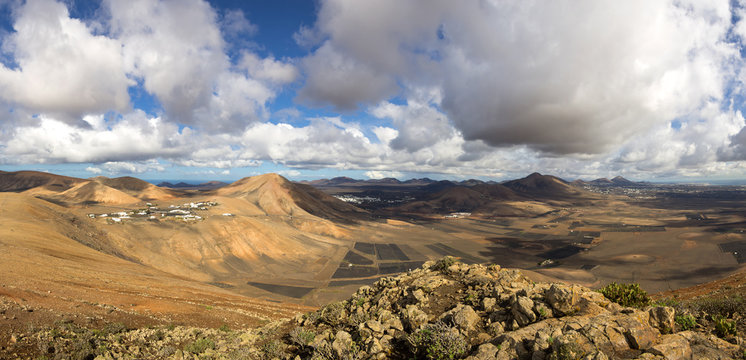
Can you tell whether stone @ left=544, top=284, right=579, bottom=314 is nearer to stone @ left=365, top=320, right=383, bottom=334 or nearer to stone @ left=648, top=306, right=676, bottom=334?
stone @ left=648, top=306, right=676, bottom=334

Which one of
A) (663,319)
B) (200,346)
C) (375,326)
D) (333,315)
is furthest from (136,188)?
(663,319)

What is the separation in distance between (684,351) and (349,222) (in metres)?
124

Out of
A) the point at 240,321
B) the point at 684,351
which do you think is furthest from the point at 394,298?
the point at 240,321

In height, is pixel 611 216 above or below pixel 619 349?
below

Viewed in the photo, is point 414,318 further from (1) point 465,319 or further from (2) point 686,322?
(2) point 686,322

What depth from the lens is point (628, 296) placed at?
36.4 feet

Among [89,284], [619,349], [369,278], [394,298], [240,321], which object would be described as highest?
[619,349]

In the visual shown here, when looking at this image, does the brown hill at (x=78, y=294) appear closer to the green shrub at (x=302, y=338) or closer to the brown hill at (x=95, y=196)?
the green shrub at (x=302, y=338)

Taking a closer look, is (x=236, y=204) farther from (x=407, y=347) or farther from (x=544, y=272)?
(x=407, y=347)

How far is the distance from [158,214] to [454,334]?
101m

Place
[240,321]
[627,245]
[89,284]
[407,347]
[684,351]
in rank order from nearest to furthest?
[684,351] < [407,347] < [240,321] < [89,284] < [627,245]

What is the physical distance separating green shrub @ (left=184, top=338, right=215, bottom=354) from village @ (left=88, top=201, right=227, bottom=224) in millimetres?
69832

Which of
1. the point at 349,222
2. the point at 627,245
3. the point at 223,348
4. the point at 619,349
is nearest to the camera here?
the point at 619,349

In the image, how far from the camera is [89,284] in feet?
75.2
